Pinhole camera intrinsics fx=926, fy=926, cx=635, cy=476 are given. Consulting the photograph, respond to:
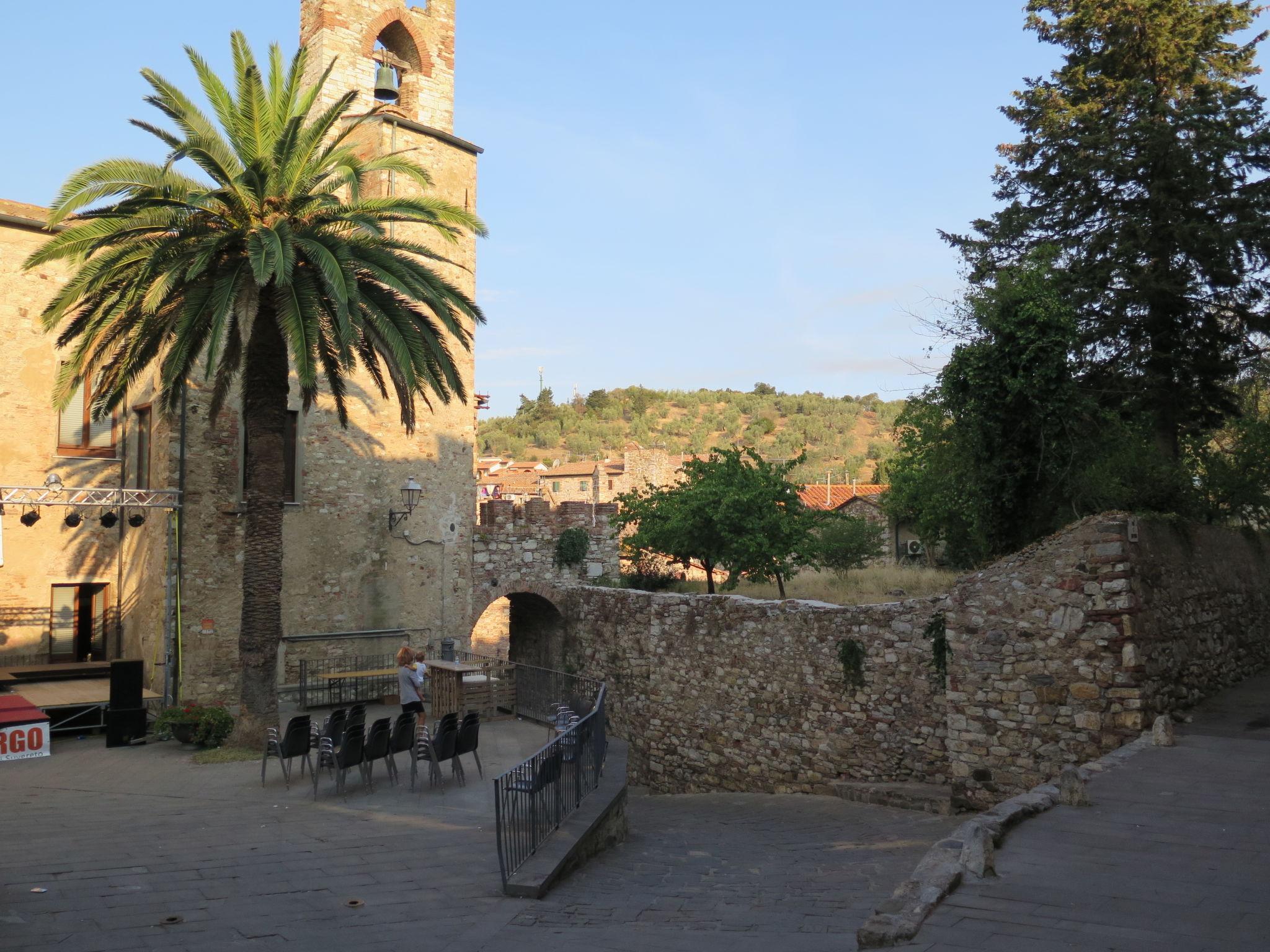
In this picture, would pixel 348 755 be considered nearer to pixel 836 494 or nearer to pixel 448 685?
pixel 448 685

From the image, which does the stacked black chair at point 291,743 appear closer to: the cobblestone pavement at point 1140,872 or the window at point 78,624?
the cobblestone pavement at point 1140,872

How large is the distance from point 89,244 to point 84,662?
29.0 feet

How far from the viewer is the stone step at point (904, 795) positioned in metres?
10.5

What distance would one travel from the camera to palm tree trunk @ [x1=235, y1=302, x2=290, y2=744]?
43.2 ft

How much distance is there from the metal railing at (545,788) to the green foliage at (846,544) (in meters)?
13.1

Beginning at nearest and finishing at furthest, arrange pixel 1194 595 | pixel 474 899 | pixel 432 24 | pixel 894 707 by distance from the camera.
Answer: pixel 474 899 → pixel 1194 595 → pixel 894 707 → pixel 432 24

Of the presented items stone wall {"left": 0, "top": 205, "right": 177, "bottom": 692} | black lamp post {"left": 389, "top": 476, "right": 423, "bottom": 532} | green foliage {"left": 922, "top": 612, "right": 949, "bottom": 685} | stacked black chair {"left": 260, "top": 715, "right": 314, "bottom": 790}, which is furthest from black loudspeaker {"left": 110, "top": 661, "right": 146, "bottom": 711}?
green foliage {"left": 922, "top": 612, "right": 949, "bottom": 685}

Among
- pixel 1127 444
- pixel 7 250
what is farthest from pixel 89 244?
pixel 1127 444

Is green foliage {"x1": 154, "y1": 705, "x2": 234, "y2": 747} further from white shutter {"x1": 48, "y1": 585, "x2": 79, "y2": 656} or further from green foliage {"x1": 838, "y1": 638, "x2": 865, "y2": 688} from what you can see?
green foliage {"x1": 838, "y1": 638, "x2": 865, "y2": 688}

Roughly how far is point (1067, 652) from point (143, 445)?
54.1 ft

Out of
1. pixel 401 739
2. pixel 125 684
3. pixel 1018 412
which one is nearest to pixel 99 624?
pixel 125 684

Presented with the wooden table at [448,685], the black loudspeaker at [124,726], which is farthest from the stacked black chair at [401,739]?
the black loudspeaker at [124,726]

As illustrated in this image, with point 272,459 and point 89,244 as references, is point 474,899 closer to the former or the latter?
point 272,459

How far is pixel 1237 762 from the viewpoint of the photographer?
829 cm
